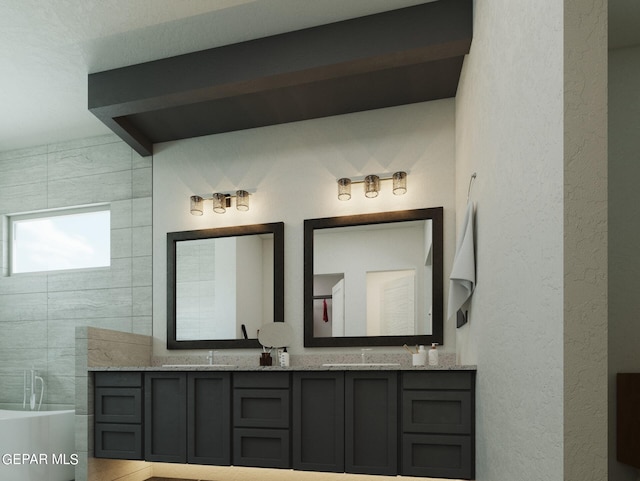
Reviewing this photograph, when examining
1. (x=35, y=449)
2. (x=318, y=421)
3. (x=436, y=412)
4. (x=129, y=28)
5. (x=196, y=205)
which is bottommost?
(x=35, y=449)

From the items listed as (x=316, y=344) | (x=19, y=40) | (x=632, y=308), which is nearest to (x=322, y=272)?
(x=316, y=344)

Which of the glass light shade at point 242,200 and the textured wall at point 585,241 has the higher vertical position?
the glass light shade at point 242,200

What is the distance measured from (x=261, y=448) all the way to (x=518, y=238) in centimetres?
218

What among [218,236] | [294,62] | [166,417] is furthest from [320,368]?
[294,62]

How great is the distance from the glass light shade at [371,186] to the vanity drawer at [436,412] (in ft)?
4.65

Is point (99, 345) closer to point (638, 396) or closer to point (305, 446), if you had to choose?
point (305, 446)

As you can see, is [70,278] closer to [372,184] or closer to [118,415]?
[118,415]

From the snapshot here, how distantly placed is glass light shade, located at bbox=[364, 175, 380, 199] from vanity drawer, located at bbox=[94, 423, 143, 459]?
211cm

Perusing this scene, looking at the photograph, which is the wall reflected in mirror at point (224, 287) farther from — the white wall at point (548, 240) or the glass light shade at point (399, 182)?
the white wall at point (548, 240)

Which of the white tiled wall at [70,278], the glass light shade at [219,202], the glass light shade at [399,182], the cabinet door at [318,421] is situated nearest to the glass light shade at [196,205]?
the glass light shade at [219,202]

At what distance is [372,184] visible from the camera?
3.91m

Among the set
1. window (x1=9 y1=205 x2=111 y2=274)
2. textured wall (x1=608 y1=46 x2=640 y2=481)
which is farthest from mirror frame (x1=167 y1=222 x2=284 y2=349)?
textured wall (x1=608 y1=46 x2=640 y2=481)

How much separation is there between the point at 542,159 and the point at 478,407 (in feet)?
5.56

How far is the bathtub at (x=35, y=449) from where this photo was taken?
3834 mm
